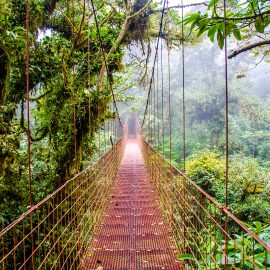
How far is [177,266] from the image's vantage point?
1.69 meters

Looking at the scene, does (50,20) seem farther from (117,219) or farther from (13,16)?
(117,219)

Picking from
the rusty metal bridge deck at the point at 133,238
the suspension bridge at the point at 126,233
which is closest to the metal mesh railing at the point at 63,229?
the suspension bridge at the point at 126,233

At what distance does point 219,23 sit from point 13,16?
2904mm

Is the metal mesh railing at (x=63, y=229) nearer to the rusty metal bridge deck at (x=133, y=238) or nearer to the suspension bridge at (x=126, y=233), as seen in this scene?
the suspension bridge at (x=126, y=233)

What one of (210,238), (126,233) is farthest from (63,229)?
(210,238)

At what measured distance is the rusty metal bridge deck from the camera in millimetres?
1760

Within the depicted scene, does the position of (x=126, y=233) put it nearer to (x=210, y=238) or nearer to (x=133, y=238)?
(x=133, y=238)

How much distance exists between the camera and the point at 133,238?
215cm

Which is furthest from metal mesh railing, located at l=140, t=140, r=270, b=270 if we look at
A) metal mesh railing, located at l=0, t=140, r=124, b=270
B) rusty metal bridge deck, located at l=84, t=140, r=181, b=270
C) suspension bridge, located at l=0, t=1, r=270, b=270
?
metal mesh railing, located at l=0, t=140, r=124, b=270

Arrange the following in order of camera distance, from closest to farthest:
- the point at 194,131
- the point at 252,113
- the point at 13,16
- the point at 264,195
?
the point at 13,16 → the point at 264,195 → the point at 252,113 → the point at 194,131

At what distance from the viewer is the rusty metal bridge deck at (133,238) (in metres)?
1.76

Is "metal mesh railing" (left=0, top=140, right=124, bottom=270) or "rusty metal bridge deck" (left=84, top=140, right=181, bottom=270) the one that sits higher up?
"metal mesh railing" (left=0, top=140, right=124, bottom=270)

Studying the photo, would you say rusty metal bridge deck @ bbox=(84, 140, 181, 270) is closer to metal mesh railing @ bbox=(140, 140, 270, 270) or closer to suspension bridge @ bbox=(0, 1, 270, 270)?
suspension bridge @ bbox=(0, 1, 270, 270)

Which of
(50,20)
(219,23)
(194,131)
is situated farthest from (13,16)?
(194,131)
